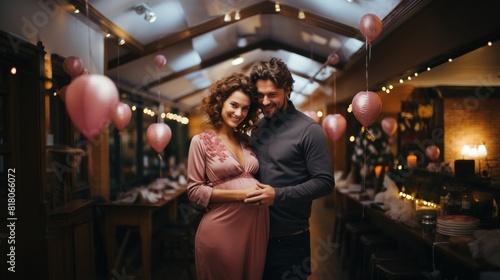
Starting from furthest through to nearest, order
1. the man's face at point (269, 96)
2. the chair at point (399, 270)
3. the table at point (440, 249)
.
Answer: the chair at point (399, 270)
the table at point (440, 249)
the man's face at point (269, 96)

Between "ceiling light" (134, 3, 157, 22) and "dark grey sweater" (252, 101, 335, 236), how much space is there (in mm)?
2923

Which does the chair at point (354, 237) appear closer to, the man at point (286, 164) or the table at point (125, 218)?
the table at point (125, 218)

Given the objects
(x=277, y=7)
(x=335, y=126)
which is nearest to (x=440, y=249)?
(x=335, y=126)

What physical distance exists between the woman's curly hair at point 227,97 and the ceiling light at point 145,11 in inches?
108

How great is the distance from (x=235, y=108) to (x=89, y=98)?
731mm

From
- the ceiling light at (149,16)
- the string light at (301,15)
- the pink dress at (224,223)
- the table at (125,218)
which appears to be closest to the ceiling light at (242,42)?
the string light at (301,15)

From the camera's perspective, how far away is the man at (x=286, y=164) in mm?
2158

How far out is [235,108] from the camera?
217 centimetres

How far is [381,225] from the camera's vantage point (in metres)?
5.56

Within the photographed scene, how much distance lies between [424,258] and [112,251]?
11.0ft

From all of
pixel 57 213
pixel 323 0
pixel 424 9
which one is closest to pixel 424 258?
pixel 424 9

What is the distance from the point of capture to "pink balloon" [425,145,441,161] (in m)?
4.76

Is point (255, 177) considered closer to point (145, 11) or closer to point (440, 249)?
point (440, 249)

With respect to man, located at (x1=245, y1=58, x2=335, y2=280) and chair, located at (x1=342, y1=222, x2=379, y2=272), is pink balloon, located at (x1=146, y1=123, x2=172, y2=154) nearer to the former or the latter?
man, located at (x1=245, y1=58, x2=335, y2=280)
